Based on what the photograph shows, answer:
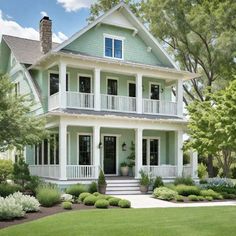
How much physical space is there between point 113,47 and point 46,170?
8387 mm

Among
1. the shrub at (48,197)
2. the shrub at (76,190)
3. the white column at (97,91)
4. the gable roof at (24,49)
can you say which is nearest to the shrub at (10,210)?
the shrub at (48,197)

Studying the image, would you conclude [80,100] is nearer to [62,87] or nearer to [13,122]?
[62,87]

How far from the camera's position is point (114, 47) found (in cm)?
2409

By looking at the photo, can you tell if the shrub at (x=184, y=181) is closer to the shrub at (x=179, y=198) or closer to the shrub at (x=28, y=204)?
the shrub at (x=179, y=198)

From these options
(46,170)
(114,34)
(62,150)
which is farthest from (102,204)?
(114,34)

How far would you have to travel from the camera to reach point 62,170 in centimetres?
1998

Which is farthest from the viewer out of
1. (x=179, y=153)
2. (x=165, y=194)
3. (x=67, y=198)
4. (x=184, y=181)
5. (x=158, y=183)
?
(x=179, y=153)

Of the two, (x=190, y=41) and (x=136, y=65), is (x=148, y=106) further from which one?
(x=190, y=41)

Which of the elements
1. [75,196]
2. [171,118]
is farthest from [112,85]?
[75,196]

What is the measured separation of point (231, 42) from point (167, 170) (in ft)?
38.6

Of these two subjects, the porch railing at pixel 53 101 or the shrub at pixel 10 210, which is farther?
the porch railing at pixel 53 101

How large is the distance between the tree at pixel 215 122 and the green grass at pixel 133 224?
4231 mm

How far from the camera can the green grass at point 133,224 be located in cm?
1052

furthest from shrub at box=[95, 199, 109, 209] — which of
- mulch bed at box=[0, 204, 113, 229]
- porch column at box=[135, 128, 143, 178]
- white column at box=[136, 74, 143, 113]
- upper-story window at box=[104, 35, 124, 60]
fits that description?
upper-story window at box=[104, 35, 124, 60]
